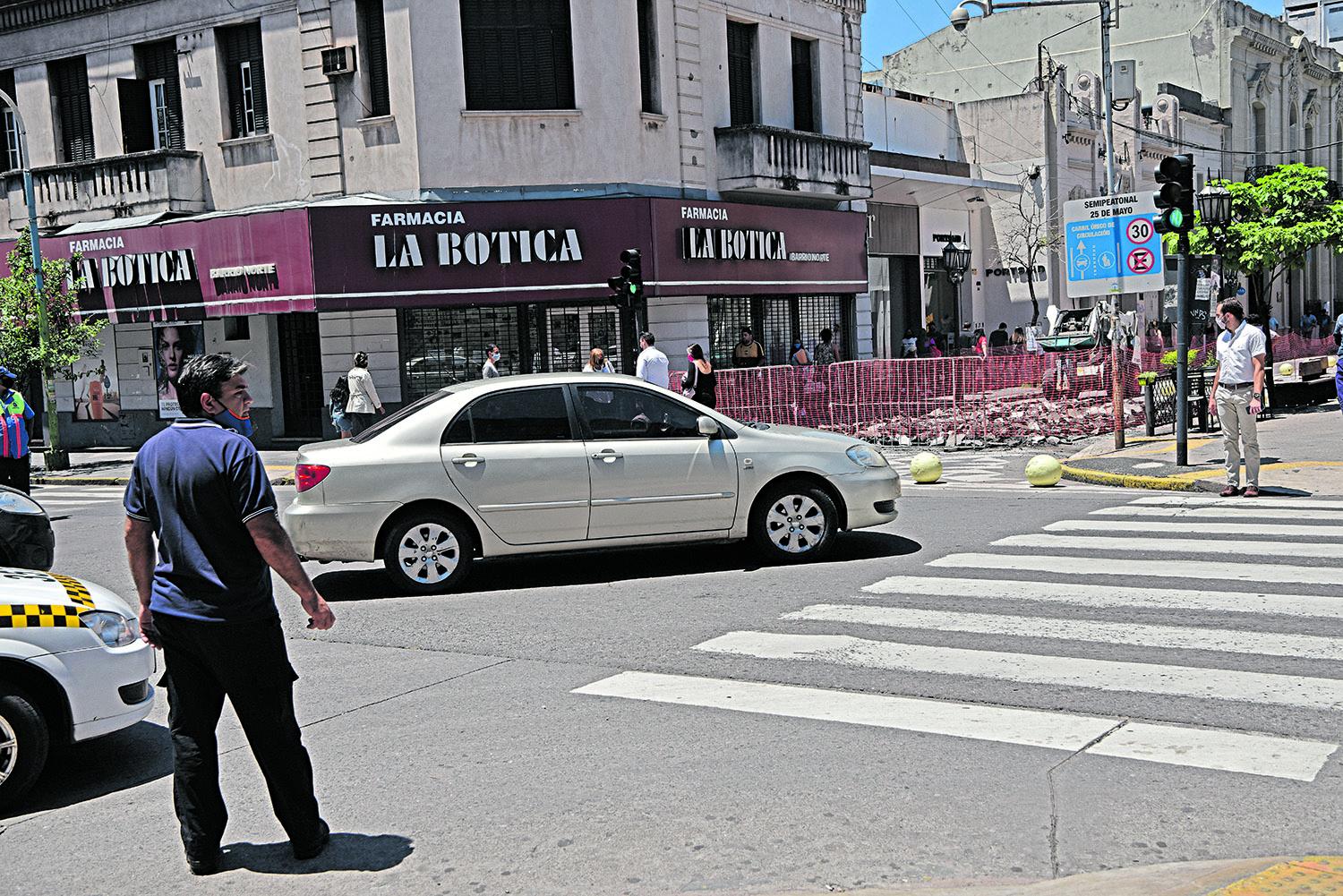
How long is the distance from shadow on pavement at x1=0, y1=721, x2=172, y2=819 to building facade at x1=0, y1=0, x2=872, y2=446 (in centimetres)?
1524

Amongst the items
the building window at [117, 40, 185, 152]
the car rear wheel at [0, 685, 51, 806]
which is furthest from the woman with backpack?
the car rear wheel at [0, 685, 51, 806]

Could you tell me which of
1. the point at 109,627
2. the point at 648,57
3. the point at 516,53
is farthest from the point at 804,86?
the point at 109,627

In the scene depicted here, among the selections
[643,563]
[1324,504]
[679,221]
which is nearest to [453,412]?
[643,563]

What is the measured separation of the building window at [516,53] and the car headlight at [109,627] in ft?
64.6

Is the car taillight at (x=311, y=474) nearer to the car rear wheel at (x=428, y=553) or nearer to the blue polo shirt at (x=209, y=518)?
the car rear wheel at (x=428, y=553)

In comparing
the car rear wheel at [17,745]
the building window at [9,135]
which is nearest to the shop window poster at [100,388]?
the building window at [9,135]

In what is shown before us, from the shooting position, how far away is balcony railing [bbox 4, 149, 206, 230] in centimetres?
2588

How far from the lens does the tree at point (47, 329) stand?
24875mm

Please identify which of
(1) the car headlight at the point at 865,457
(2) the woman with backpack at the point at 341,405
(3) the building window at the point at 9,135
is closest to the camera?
(1) the car headlight at the point at 865,457

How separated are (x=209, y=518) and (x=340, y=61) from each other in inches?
841

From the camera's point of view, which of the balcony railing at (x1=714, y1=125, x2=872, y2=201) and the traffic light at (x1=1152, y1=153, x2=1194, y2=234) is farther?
the balcony railing at (x1=714, y1=125, x2=872, y2=201)

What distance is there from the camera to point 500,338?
24.8 m

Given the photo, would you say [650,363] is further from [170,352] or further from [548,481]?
[170,352]

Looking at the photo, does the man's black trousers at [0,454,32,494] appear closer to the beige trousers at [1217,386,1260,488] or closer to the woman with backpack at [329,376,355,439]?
the woman with backpack at [329,376,355,439]
